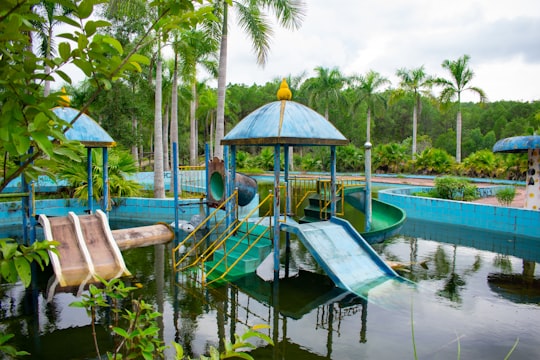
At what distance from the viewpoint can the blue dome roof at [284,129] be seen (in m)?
8.42

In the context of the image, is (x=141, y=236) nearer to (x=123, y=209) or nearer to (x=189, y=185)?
(x=123, y=209)

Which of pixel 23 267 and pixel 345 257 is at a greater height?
pixel 23 267

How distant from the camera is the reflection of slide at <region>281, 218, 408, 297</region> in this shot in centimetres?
780

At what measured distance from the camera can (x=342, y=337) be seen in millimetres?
6102

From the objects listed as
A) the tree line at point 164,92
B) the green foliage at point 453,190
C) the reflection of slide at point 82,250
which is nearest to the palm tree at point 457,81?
the tree line at point 164,92

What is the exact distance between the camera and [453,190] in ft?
57.3

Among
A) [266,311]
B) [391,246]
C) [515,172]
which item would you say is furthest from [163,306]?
[515,172]

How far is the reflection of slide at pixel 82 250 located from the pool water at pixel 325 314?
717 millimetres

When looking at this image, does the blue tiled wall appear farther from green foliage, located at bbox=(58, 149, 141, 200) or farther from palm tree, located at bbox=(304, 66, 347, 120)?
palm tree, located at bbox=(304, 66, 347, 120)

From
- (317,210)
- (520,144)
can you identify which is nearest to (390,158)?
(520,144)

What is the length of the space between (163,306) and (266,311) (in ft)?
5.83

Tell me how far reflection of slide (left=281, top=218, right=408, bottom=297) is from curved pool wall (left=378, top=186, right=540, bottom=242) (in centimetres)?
741

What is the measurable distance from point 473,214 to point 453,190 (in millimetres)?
3027

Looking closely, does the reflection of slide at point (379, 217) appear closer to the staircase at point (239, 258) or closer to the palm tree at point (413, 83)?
the staircase at point (239, 258)
